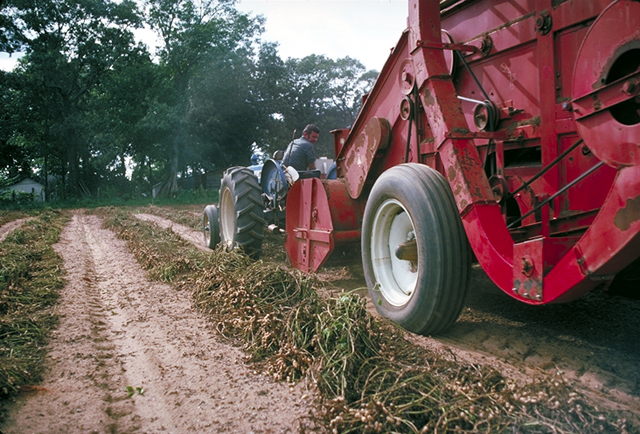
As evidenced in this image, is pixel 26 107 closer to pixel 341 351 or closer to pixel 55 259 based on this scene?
pixel 55 259

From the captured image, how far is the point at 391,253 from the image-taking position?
12.4 feet

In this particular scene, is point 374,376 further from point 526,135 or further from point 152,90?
point 152,90

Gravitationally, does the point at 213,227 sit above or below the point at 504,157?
below

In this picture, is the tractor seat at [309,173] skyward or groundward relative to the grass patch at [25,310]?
skyward

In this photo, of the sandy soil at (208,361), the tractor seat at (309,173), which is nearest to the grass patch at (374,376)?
the sandy soil at (208,361)

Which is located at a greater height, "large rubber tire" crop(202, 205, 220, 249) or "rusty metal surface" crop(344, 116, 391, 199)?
"rusty metal surface" crop(344, 116, 391, 199)

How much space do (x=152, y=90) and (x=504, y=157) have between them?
30.6 meters

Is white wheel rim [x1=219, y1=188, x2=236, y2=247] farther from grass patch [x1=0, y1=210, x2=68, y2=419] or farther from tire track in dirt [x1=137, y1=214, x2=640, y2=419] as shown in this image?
tire track in dirt [x1=137, y1=214, x2=640, y2=419]

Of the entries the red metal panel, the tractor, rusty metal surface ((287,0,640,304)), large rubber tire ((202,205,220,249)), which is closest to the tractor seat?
the red metal panel

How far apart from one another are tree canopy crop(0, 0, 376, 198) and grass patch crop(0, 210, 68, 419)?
23972 millimetres

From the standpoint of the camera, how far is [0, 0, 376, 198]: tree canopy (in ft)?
89.4

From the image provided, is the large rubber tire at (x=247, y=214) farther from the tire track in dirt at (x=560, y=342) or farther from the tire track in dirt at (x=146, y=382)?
the tire track in dirt at (x=560, y=342)

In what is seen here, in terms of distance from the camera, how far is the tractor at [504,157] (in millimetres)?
2082

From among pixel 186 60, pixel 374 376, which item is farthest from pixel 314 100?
pixel 374 376
